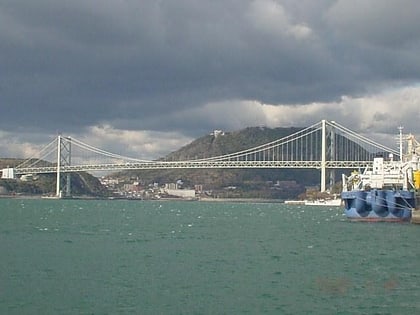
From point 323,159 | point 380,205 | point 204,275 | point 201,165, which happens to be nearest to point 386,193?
point 380,205

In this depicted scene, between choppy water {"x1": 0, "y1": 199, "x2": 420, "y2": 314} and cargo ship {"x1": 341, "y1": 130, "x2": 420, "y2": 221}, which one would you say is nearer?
choppy water {"x1": 0, "y1": 199, "x2": 420, "y2": 314}

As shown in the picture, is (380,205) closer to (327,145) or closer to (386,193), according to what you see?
(386,193)

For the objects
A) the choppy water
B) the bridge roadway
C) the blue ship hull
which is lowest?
the choppy water

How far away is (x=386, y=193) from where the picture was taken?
64.1 m

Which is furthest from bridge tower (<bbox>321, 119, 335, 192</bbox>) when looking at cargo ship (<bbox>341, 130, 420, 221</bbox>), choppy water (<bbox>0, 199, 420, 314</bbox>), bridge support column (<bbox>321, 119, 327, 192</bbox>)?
choppy water (<bbox>0, 199, 420, 314</bbox>)

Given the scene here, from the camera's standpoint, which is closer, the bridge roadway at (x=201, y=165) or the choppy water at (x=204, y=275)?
the choppy water at (x=204, y=275)

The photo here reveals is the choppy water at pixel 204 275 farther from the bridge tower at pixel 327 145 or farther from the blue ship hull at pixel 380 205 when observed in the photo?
the bridge tower at pixel 327 145

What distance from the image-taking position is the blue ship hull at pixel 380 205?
63.4m

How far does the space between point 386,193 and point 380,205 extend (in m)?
1.08

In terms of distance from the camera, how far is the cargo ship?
6353 centimetres

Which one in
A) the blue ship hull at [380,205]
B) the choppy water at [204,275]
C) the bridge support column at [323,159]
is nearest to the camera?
the choppy water at [204,275]

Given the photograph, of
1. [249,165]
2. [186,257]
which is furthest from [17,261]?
[249,165]

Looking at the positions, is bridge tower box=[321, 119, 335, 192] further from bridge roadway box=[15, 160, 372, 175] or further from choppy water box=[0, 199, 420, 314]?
choppy water box=[0, 199, 420, 314]

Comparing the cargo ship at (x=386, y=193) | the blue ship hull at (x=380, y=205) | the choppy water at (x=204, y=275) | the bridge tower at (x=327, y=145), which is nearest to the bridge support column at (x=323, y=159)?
the bridge tower at (x=327, y=145)
